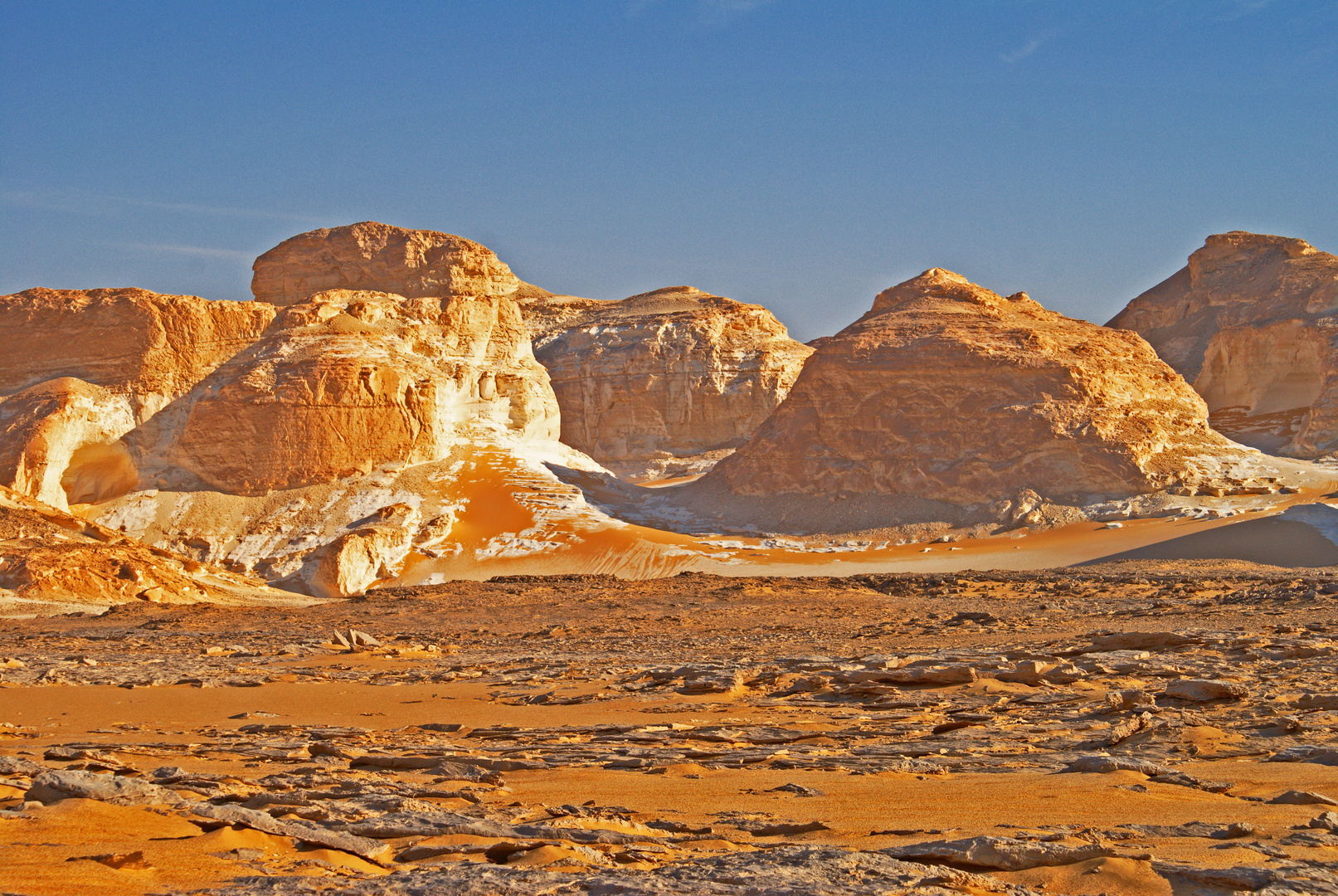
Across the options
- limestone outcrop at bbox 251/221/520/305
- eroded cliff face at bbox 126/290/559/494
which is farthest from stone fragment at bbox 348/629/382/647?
limestone outcrop at bbox 251/221/520/305

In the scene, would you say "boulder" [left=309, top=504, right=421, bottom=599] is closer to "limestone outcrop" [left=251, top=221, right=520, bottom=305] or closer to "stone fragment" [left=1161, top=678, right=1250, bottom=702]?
"limestone outcrop" [left=251, top=221, right=520, bottom=305]

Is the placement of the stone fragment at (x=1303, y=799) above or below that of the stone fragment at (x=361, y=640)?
above

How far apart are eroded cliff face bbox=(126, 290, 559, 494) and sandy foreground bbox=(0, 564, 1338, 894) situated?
65.6 ft

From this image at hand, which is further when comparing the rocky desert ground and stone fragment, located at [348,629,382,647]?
stone fragment, located at [348,629,382,647]

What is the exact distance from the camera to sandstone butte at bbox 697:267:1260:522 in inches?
1507

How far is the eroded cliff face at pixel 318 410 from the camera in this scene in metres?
37.5

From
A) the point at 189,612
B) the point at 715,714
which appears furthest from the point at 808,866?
the point at 189,612

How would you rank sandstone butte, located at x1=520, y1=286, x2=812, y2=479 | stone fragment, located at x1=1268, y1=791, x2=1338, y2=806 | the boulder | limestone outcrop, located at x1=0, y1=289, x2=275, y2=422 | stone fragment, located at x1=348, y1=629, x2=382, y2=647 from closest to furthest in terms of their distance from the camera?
stone fragment, located at x1=1268, y1=791, x2=1338, y2=806, stone fragment, located at x1=348, y1=629, x2=382, y2=647, the boulder, limestone outcrop, located at x1=0, y1=289, x2=275, y2=422, sandstone butte, located at x1=520, y1=286, x2=812, y2=479

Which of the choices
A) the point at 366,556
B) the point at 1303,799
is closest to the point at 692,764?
the point at 1303,799

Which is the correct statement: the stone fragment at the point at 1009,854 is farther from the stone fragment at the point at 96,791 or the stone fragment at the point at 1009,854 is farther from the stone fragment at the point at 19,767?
the stone fragment at the point at 19,767

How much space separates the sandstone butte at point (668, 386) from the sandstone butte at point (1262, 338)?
2494 cm

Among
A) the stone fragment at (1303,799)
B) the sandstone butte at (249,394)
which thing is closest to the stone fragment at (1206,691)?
the stone fragment at (1303,799)

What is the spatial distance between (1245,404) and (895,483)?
33187 mm

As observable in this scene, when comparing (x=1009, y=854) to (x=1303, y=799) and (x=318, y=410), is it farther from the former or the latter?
(x=318, y=410)
